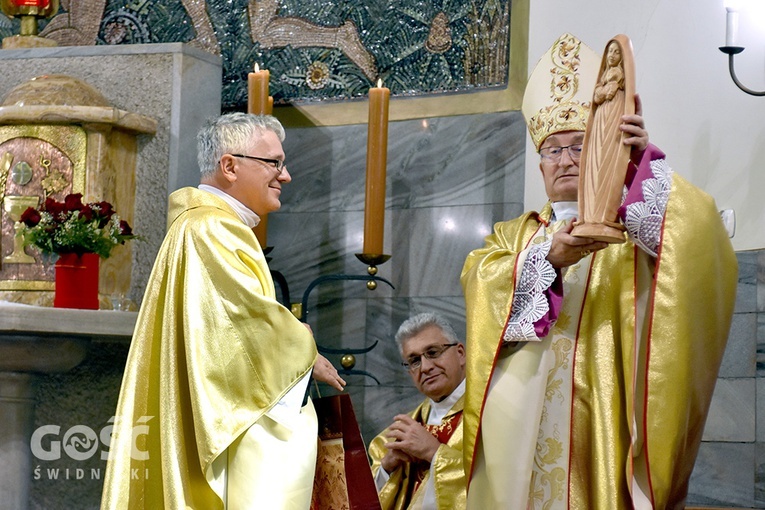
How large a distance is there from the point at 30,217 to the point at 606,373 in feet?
8.02

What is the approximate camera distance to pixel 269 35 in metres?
6.02

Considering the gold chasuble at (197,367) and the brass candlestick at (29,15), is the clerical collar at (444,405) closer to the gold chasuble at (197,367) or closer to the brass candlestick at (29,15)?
the gold chasuble at (197,367)

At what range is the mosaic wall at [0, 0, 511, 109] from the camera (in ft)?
18.5

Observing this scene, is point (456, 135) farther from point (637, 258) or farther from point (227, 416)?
point (227, 416)

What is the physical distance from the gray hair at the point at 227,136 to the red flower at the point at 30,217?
119cm

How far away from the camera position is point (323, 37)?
593 cm

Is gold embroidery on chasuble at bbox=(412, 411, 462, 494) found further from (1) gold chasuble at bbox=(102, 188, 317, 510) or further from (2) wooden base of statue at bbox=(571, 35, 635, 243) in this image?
(2) wooden base of statue at bbox=(571, 35, 635, 243)

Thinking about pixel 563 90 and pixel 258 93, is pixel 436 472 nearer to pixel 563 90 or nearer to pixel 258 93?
pixel 563 90

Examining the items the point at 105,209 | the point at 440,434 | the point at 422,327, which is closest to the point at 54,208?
the point at 105,209

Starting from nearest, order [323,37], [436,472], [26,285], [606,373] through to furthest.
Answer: [606,373] → [436,472] → [26,285] → [323,37]

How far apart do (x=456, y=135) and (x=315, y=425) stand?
217cm

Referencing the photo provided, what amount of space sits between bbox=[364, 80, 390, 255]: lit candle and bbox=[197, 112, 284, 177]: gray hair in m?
1.03

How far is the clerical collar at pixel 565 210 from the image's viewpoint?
418 centimetres

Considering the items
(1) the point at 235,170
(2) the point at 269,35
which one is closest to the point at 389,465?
(1) the point at 235,170
